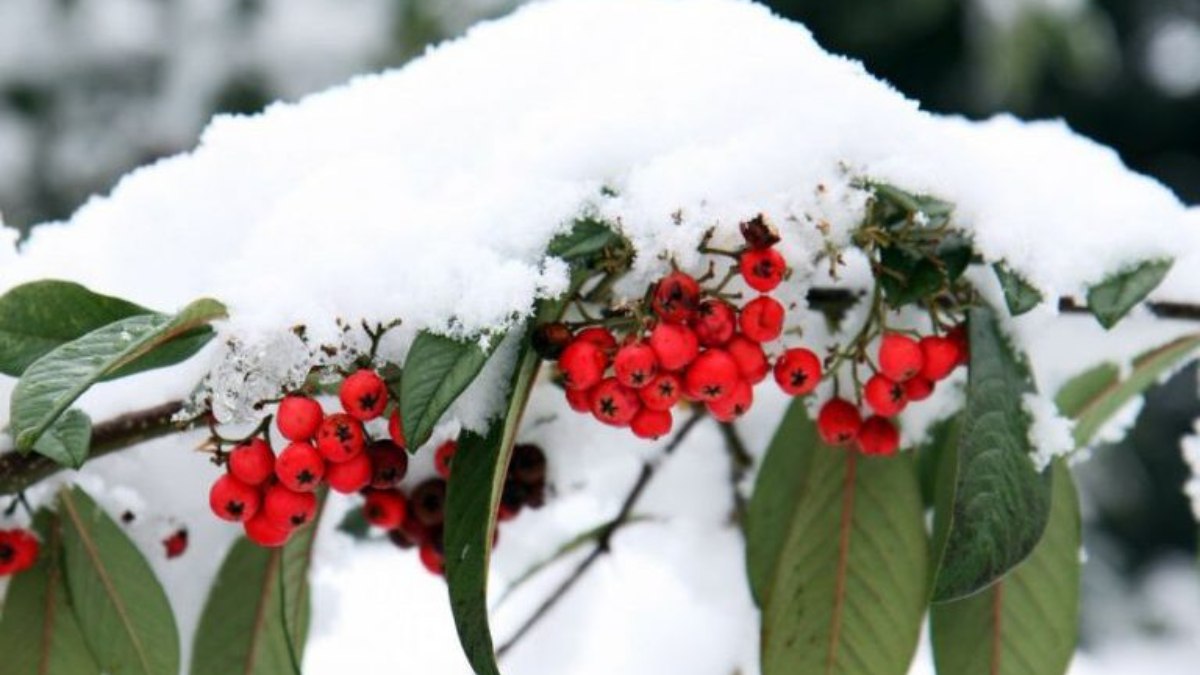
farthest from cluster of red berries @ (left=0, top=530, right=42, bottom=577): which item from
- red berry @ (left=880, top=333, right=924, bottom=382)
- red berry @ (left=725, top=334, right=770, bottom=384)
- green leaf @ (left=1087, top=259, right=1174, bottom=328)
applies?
green leaf @ (left=1087, top=259, right=1174, bottom=328)

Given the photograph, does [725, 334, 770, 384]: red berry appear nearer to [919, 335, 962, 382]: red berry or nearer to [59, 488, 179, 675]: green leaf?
[919, 335, 962, 382]: red berry

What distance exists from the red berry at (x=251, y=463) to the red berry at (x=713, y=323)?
0.31m

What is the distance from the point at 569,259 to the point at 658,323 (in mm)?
77

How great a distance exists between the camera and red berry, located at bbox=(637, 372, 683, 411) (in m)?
0.97

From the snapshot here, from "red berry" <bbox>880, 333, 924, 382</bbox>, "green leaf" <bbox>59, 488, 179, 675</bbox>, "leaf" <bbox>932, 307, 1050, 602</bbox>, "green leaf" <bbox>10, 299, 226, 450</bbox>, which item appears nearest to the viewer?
"green leaf" <bbox>10, 299, 226, 450</bbox>

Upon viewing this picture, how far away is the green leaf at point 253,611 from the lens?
1.20 m

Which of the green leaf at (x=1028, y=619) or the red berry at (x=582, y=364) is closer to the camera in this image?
the red berry at (x=582, y=364)

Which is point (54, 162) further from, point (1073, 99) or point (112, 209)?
point (1073, 99)

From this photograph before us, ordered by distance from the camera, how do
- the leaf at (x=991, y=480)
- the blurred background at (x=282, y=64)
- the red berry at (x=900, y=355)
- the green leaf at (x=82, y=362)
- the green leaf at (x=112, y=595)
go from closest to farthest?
1. the green leaf at (x=82, y=362)
2. the leaf at (x=991, y=480)
3. the red berry at (x=900, y=355)
4. the green leaf at (x=112, y=595)
5. the blurred background at (x=282, y=64)

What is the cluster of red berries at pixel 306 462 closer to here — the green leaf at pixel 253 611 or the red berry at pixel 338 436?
the red berry at pixel 338 436

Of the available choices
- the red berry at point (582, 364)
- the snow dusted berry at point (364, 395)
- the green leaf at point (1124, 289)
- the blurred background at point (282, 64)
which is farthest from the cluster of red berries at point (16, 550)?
the blurred background at point (282, 64)

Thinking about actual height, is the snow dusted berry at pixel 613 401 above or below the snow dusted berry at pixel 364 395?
below

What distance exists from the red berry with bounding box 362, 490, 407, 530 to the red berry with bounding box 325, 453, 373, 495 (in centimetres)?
21

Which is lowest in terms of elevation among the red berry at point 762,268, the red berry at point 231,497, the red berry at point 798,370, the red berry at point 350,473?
the red berry at point 798,370
